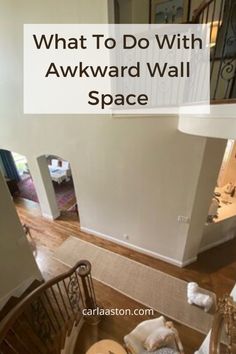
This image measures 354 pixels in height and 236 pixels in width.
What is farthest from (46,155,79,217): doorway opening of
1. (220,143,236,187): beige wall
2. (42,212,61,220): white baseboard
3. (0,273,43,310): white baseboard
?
(220,143,236,187): beige wall

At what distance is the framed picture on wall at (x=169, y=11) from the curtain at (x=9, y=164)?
724 centimetres

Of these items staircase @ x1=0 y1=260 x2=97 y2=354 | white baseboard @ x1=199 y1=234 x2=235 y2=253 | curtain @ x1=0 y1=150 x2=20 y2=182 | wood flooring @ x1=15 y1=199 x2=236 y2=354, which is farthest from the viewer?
curtain @ x1=0 y1=150 x2=20 y2=182

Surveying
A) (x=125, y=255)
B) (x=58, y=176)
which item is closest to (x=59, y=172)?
(x=58, y=176)

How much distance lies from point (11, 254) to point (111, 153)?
2711 mm

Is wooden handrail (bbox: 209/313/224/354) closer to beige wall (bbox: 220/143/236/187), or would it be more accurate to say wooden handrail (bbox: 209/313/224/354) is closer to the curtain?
beige wall (bbox: 220/143/236/187)

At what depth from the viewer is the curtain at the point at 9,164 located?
862 centimetres

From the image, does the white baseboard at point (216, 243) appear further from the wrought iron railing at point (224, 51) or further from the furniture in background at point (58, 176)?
the furniture in background at point (58, 176)

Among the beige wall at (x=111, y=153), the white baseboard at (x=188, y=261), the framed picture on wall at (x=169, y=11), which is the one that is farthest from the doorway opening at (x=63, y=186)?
the framed picture on wall at (x=169, y=11)

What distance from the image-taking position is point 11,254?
3.76 metres

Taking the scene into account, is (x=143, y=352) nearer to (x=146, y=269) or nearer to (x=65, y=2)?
(x=146, y=269)

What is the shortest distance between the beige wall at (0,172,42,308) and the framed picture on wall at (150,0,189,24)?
4.55 metres

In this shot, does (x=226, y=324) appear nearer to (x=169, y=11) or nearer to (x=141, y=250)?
(x=141, y=250)

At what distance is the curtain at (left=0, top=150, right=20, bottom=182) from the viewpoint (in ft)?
28.3

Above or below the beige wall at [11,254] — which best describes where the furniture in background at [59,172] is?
below
